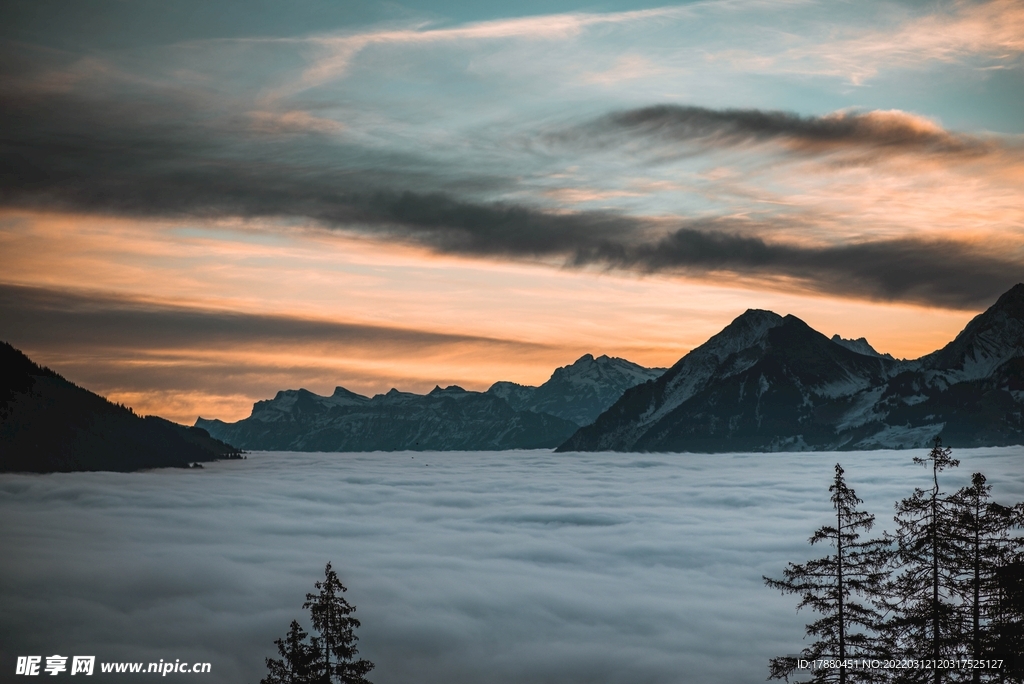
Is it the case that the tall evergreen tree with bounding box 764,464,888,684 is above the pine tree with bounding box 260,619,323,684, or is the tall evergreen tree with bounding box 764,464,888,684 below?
above

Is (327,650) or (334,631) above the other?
(334,631)

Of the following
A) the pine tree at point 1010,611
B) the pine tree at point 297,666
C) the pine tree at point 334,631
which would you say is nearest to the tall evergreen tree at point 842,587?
the pine tree at point 1010,611

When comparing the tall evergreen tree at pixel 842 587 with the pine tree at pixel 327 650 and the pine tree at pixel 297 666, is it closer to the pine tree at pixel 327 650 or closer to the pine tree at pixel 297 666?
the pine tree at pixel 327 650

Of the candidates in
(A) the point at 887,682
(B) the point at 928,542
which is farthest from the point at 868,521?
(A) the point at 887,682

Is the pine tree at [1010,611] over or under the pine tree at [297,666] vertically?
over

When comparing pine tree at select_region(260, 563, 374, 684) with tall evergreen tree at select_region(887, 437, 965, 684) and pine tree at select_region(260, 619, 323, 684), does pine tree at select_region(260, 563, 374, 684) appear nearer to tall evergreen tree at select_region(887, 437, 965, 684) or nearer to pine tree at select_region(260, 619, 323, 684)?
pine tree at select_region(260, 619, 323, 684)

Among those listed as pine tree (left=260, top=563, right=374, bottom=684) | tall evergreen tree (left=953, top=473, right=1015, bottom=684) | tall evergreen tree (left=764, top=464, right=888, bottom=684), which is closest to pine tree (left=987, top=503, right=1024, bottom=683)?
tall evergreen tree (left=953, top=473, right=1015, bottom=684)

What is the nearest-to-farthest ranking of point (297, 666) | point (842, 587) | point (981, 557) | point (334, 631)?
point (981, 557) → point (842, 587) → point (334, 631) → point (297, 666)

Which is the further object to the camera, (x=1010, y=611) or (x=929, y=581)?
(x=929, y=581)

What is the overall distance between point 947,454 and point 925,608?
266 inches

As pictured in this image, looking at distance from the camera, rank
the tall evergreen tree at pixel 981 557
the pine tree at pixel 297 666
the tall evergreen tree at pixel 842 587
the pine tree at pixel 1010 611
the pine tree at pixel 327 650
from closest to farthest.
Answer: the pine tree at pixel 1010 611
the tall evergreen tree at pixel 981 557
the tall evergreen tree at pixel 842 587
the pine tree at pixel 327 650
the pine tree at pixel 297 666

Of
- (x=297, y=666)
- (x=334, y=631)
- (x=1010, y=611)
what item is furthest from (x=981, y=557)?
(x=297, y=666)

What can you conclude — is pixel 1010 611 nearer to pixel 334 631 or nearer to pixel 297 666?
pixel 334 631

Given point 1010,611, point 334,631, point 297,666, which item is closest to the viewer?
point 1010,611
